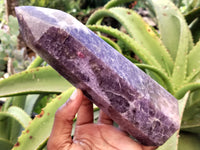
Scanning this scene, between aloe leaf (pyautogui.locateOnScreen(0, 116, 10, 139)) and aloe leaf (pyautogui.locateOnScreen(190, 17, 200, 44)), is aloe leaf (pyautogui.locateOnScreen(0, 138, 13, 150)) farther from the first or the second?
aloe leaf (pyautogui.locateOnScreen(190, 17, 200, 44))

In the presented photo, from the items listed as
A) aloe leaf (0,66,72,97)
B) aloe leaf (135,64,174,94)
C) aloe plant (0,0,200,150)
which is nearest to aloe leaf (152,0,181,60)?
aloe plant (0,0,200,150)

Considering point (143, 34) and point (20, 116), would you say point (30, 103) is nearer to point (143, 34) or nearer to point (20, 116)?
point (20, 116)

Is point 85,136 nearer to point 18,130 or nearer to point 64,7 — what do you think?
point 18,130

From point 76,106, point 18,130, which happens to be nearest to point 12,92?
point 18,130

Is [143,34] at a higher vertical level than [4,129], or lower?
higher

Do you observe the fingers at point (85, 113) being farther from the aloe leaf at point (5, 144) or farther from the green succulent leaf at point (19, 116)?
the aloe leaf at point (5, 144)

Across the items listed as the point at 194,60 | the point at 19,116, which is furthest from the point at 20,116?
the point at 194,60

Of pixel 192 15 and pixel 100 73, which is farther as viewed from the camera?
pixel 192 15
